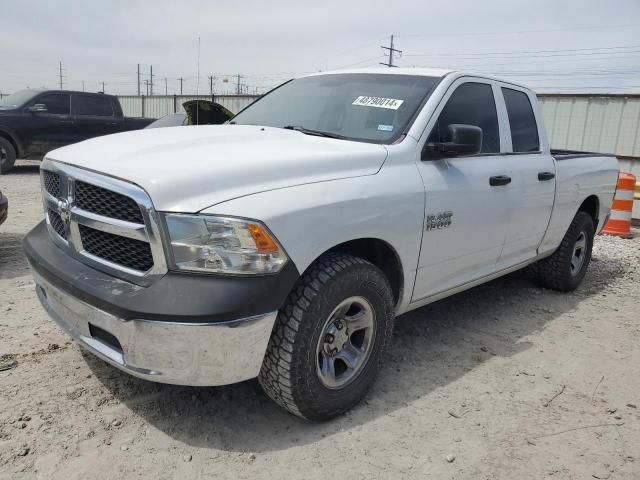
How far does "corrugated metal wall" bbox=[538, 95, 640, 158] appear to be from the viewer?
459 inches

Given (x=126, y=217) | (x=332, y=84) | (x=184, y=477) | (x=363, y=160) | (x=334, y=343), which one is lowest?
(x=184, y=477)

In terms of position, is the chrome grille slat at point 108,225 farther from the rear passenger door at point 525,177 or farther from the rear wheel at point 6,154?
the rear wheel at point 6,154

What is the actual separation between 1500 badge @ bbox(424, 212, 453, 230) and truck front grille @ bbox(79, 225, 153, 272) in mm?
1551

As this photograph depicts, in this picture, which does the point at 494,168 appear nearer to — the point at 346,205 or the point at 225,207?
the point at 346,205

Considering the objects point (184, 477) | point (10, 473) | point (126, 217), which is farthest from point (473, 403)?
point (10, 473)

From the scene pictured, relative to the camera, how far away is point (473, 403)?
309 centimetres

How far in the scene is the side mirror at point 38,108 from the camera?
1135 cm

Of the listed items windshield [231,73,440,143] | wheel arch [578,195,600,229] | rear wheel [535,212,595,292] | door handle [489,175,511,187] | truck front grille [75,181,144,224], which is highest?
windshield [231,73,440,143]

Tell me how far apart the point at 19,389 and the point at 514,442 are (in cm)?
258

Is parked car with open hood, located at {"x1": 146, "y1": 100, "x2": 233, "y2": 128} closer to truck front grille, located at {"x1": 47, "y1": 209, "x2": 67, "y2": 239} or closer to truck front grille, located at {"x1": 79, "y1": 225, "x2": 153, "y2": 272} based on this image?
truck front grille, located at {"x1": 47, "y1": 209, "x2": 67, "y2": 239}

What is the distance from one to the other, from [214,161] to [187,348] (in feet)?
2.79

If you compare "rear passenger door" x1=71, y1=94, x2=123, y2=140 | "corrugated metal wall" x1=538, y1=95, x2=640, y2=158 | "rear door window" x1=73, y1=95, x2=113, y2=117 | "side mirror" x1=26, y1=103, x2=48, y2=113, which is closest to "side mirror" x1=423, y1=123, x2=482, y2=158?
"corrugated metal wall" x1=538, y1=95, x2=640, y2=158

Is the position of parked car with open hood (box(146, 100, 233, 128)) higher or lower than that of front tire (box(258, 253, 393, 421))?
higher

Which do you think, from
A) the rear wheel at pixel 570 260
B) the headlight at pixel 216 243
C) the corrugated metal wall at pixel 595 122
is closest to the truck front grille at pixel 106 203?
the headlight at pixel 216 243
